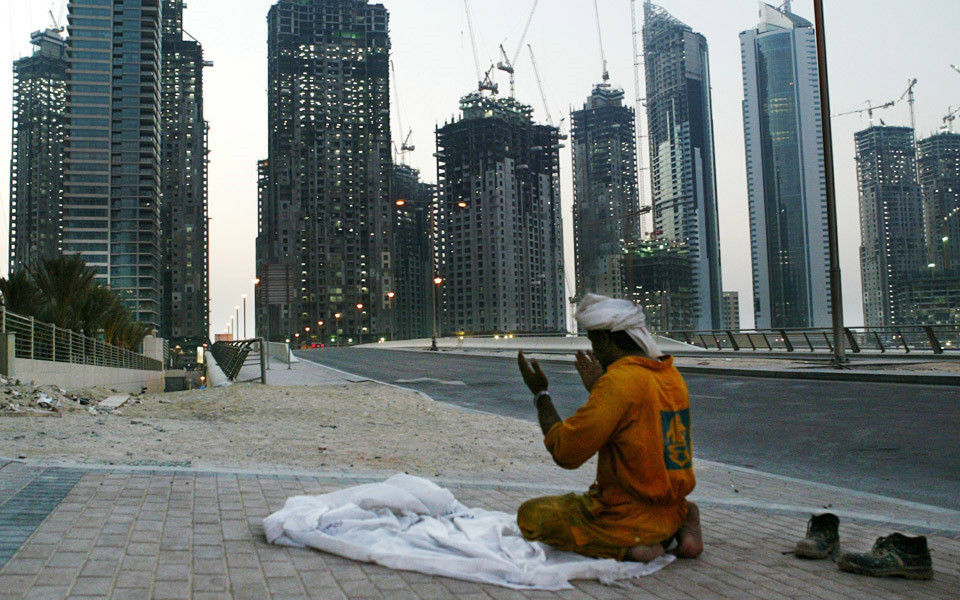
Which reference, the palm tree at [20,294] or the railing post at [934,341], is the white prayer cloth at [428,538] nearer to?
the palm tree at [20,294]

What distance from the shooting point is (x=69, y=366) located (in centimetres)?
2536

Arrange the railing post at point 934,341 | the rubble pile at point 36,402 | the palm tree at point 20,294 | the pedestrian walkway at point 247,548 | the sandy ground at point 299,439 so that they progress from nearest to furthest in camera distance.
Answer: the pedestrian walkway at point 247,548
the sandy ground at point 299,439
the rubble pile at point 36,402
the palm tree at point 20,294
the railing post at point 934,341

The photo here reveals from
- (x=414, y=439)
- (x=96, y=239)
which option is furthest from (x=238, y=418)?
(x=96, y=239)

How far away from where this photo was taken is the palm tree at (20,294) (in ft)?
86.8

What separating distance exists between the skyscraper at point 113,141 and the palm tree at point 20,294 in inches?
6626

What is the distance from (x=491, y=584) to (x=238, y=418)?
940 centimetres

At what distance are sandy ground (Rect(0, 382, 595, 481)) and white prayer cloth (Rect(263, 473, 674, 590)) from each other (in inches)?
95.0

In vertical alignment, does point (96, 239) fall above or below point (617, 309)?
above

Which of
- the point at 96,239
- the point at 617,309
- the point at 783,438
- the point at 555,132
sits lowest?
the point at 783,438

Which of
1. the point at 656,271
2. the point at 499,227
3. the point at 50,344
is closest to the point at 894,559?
the point at 50,344

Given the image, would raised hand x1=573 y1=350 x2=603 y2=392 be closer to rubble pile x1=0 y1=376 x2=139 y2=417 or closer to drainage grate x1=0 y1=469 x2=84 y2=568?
drainage grate x1=0 y1=469 x2=84 y2=568

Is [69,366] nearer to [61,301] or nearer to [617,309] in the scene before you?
[61,301]

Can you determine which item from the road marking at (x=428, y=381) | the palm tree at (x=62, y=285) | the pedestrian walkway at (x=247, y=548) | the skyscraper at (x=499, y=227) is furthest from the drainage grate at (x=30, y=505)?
the skyscraper at (x=499, y=227)

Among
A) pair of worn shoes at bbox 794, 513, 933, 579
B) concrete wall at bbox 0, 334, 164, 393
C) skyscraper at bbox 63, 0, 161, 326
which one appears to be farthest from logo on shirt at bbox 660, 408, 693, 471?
skyscraper at bbox 63, 0, 161, 326
